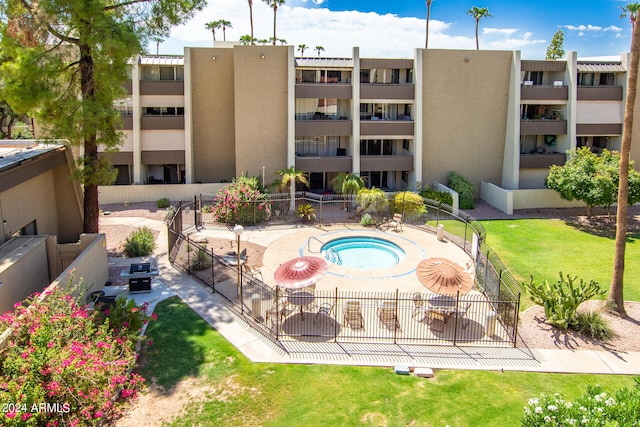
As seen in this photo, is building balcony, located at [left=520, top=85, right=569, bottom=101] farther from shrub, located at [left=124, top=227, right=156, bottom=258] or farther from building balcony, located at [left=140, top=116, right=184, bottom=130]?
shrub, located at [left=124, top=227, right=156, bottom=258]

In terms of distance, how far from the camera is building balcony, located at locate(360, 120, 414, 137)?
36.7m

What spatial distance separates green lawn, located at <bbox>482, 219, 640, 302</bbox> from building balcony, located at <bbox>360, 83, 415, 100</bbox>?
1192 centimetres

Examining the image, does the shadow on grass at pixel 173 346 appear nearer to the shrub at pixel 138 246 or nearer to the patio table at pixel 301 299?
the patio table at pixel 301 299

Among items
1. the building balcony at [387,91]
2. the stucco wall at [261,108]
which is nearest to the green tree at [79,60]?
the stucco wall at [261,108]

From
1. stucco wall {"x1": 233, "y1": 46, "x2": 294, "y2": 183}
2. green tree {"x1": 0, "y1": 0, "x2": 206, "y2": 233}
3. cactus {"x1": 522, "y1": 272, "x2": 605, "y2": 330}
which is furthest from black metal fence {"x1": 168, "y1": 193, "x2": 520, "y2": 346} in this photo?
stucco wall {"x1": 233, "y1": 46, "x2": 294, "y2": 183}

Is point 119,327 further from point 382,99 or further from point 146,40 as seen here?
point 382,99

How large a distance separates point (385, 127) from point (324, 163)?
18.6ft

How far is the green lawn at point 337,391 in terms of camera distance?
11914 mm

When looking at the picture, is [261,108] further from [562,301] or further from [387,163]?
[562,301]

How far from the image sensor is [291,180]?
34500mm

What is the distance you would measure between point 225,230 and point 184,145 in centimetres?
1113

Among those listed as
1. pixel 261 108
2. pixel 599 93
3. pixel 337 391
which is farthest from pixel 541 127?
pixel 337 391

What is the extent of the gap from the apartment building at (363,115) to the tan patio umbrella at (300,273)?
1884 centimetres

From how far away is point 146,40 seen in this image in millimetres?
21828
